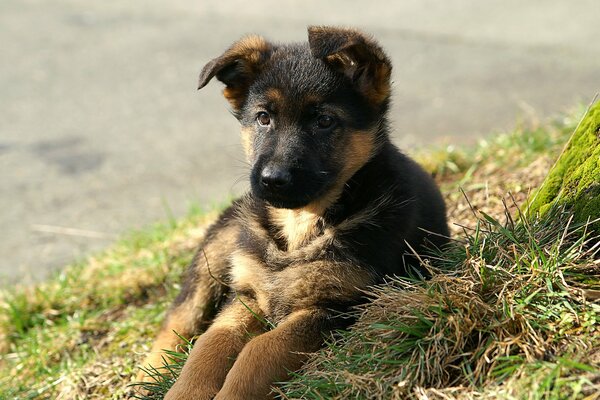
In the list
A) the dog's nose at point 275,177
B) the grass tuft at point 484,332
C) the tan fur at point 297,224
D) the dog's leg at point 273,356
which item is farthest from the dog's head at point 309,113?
the grass tuft at point 484,332

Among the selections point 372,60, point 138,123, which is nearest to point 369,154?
point 372,60

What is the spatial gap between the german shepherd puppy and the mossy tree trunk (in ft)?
1.83

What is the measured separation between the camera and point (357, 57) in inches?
154

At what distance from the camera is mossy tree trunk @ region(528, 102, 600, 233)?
356 centimetres

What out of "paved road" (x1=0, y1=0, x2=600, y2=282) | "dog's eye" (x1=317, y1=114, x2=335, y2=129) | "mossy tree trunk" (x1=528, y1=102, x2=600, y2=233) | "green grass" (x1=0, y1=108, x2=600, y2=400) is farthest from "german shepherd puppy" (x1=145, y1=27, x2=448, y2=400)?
"paved road" (x1=0, y1=0, x2=600, y2=282)

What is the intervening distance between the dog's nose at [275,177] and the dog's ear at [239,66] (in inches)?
23.3

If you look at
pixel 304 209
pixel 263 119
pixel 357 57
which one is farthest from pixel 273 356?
pixel 357 57

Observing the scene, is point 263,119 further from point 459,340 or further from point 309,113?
point 459,340

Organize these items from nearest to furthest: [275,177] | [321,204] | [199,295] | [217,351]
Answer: [275,177] < [217,351] < [321,204] < [199,295]

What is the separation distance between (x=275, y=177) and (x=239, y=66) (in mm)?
837

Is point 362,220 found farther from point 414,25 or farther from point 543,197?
point 414,25

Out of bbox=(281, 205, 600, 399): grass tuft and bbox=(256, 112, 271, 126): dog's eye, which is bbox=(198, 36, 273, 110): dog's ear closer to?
bbox=(256, 112, 271, 126): dog's eye

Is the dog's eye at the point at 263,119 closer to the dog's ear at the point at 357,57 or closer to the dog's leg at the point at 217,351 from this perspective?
the dog's ear at the point at 357,57

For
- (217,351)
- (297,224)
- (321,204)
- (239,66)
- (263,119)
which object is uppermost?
(239,66)
